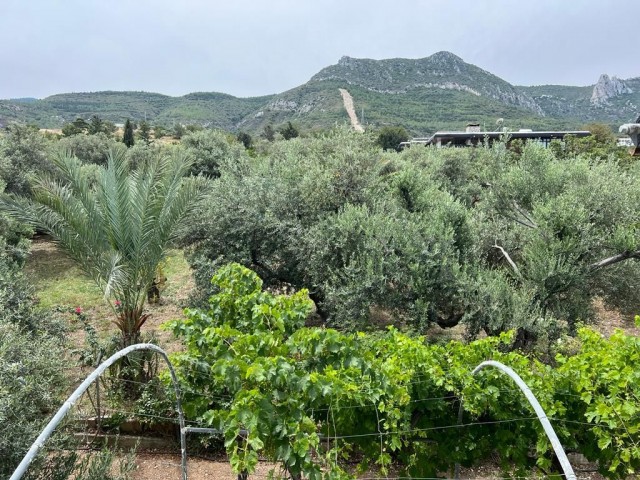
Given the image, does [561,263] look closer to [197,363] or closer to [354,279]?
[354,279]

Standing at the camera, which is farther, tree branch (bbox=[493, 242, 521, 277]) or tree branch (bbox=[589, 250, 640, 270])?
tree branch (bbox=[493, 242, 521, 277])

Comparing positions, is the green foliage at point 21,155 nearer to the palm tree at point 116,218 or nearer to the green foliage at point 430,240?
the green foliage at point 430,240

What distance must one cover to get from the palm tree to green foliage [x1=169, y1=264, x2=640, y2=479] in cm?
251

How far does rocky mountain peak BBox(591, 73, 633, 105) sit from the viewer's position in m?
135

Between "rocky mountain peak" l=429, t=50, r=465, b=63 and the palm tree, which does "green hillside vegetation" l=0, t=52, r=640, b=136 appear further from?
the palm tree

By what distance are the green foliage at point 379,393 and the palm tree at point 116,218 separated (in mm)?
2513

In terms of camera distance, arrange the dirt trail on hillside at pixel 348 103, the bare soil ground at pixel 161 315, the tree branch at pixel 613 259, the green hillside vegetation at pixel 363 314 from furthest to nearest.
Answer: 1. the dirt trail on hillside at pixel 348 103
2. the tree branch at pixel 613 259
3. the bare soil ground at pixel 161 315
4. the green hillside vegetation at pixel 363 314

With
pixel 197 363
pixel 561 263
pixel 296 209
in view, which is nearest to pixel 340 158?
pixel 296 209

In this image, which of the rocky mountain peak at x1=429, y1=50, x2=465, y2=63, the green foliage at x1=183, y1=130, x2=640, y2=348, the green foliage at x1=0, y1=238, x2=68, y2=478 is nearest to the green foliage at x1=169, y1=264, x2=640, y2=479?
the green foliage at x1=0, y1=238, x2=68, y2=478

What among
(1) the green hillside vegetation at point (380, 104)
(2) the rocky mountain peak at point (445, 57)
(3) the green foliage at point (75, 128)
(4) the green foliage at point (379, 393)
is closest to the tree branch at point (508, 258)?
(4) the green foliage at point (379, 393)

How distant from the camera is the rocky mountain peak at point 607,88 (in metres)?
135

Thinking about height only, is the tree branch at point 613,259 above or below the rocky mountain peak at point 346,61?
below

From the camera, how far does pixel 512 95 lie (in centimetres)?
12812

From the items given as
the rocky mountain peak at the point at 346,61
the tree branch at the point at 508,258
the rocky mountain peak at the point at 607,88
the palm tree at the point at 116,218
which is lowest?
the tree branch at the point at 508,258
